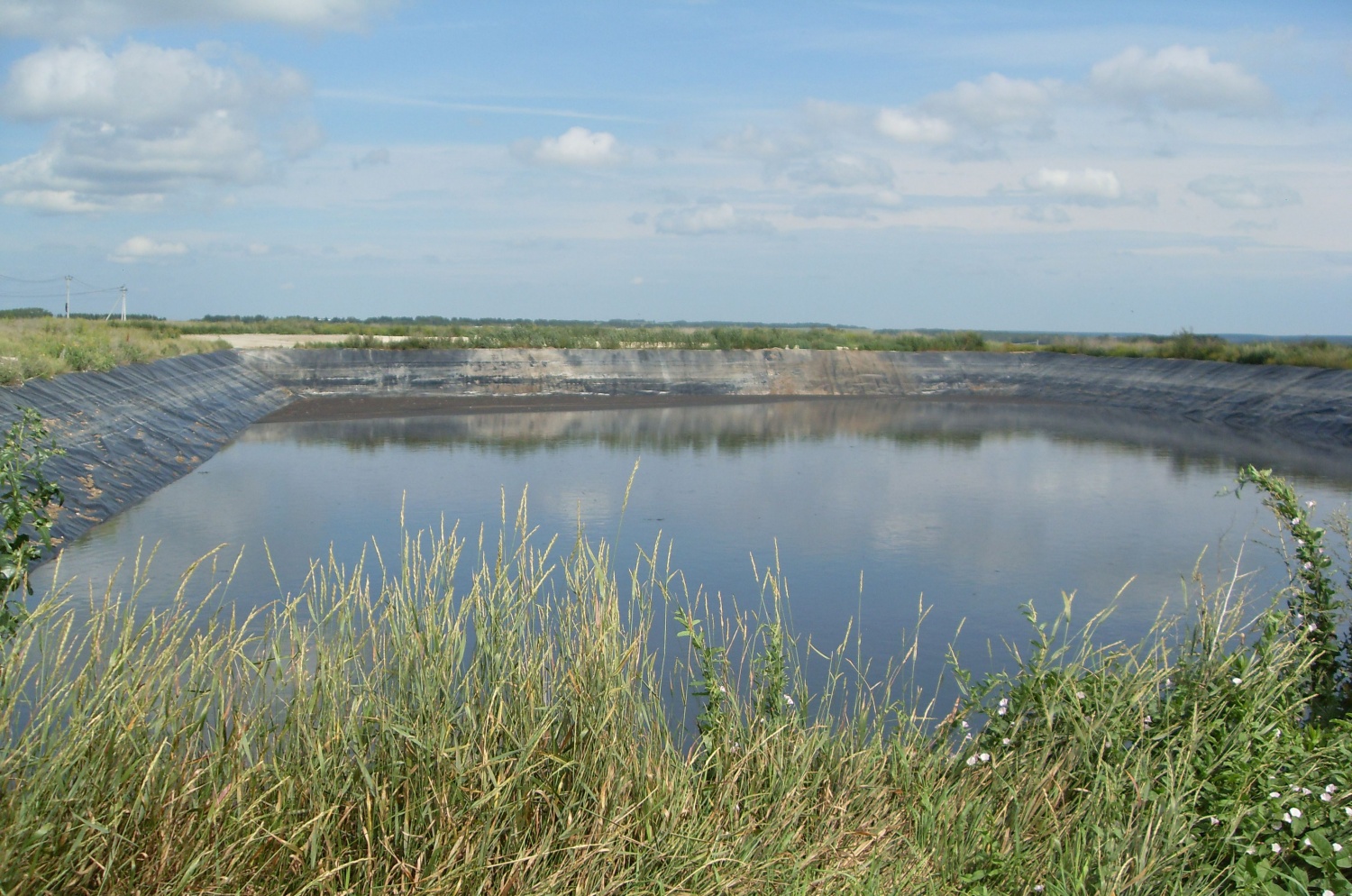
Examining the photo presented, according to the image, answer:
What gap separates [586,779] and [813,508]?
9396mm

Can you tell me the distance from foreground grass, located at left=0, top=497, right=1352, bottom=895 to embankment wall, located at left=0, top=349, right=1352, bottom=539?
9318 millimetres

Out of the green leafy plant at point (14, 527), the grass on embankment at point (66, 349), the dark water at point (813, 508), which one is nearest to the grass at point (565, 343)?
the grass on embankment at point (66, 349)

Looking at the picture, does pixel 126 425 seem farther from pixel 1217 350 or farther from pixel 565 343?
pixel 1217 350

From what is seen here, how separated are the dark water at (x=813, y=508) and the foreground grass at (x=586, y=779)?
83cm

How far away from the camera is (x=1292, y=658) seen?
4.05 metres

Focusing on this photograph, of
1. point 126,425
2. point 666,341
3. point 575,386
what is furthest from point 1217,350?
point 126,425

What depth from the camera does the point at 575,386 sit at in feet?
94.2

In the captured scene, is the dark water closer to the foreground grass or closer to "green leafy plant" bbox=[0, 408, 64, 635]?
"green leafy plant" bbox=[0, 408, 64, 635]

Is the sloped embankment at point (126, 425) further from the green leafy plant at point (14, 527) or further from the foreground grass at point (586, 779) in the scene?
the foreground grass at point (586, 779)

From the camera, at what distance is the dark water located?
27.4 feet

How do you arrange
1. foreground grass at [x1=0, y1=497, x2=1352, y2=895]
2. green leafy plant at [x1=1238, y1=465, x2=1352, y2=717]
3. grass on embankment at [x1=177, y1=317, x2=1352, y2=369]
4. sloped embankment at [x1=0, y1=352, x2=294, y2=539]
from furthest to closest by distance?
grass on embankment at [x1=177, y1=317, x2=1352, y2=369], sloped embankment at [x1=0, y1=352, x2=294, y2=539], green leafy plant at [x1=1238, y1=465, x2=1352, y2=717], foreground grass at [x1=0, y1=497, x2=1352, y2=895]

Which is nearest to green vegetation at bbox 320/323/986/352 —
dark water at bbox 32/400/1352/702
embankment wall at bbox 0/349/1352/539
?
embankment wall at bbox 0/349/1352/539

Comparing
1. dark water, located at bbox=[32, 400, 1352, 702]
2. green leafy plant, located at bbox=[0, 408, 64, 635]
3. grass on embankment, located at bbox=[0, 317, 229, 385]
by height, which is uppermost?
grass on embankment, located at bbox=[0, 317, 229, 385]

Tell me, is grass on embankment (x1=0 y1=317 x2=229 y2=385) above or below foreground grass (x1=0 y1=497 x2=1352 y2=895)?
above
